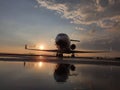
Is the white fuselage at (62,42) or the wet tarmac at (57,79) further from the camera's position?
the white fuselage at (62,42)

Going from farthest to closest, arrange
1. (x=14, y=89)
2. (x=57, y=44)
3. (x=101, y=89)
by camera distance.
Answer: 1. (x=57, y=44)
2. (x=101, y=89)
3. (x=14, y=89)

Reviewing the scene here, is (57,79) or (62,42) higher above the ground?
(62,42)

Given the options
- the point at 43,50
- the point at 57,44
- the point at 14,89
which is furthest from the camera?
the point at 43,50

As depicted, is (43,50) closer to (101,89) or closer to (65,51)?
(65,51)

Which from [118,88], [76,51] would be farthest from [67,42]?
[118,88]

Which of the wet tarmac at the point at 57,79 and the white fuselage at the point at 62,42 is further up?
the white fuselage at the point at 62,42

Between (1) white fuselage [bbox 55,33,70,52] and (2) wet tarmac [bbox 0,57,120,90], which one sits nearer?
(2) wet tarmac [bbox 0,57,120,90]

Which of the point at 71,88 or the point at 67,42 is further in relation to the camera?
the point at 67,42

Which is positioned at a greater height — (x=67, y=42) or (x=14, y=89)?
(x=67, y=42)

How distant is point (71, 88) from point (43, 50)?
2334 inches

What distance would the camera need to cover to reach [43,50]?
217 feet

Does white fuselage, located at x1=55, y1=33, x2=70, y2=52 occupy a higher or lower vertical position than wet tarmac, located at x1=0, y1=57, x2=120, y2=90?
higher

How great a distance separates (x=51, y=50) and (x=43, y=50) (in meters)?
5.67

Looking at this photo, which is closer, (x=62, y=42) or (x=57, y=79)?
(x=57, y=79)
